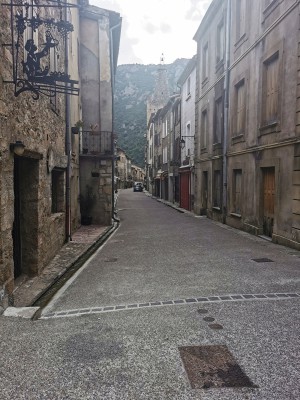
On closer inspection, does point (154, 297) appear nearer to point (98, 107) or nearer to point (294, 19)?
point (294, 19)

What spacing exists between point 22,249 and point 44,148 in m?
2.23

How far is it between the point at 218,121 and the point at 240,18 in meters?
4.54

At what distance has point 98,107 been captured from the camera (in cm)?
1633

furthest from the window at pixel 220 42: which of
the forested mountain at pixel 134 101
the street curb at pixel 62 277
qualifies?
the forested mountain at pixel 134 101

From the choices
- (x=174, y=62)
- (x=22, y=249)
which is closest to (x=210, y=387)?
(x=22, y=249)

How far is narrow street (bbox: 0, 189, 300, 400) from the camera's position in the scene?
2.99 metres

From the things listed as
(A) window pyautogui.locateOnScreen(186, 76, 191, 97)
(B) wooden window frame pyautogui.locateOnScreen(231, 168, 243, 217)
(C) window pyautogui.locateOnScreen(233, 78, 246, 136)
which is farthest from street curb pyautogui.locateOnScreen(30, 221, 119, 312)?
(A) window pyautogui.locateOnScreen(186, 76, 191, 97)

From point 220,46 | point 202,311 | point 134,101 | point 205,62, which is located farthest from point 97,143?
point 134,101

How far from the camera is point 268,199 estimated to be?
11281mm

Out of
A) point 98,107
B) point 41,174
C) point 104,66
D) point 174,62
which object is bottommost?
point 41,174

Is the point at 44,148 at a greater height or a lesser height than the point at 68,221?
greater

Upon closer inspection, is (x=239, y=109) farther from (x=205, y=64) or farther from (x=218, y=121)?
(x=205, y=64)

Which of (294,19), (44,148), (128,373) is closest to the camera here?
(128,373)

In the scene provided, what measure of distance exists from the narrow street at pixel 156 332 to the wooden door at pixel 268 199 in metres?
3.38
